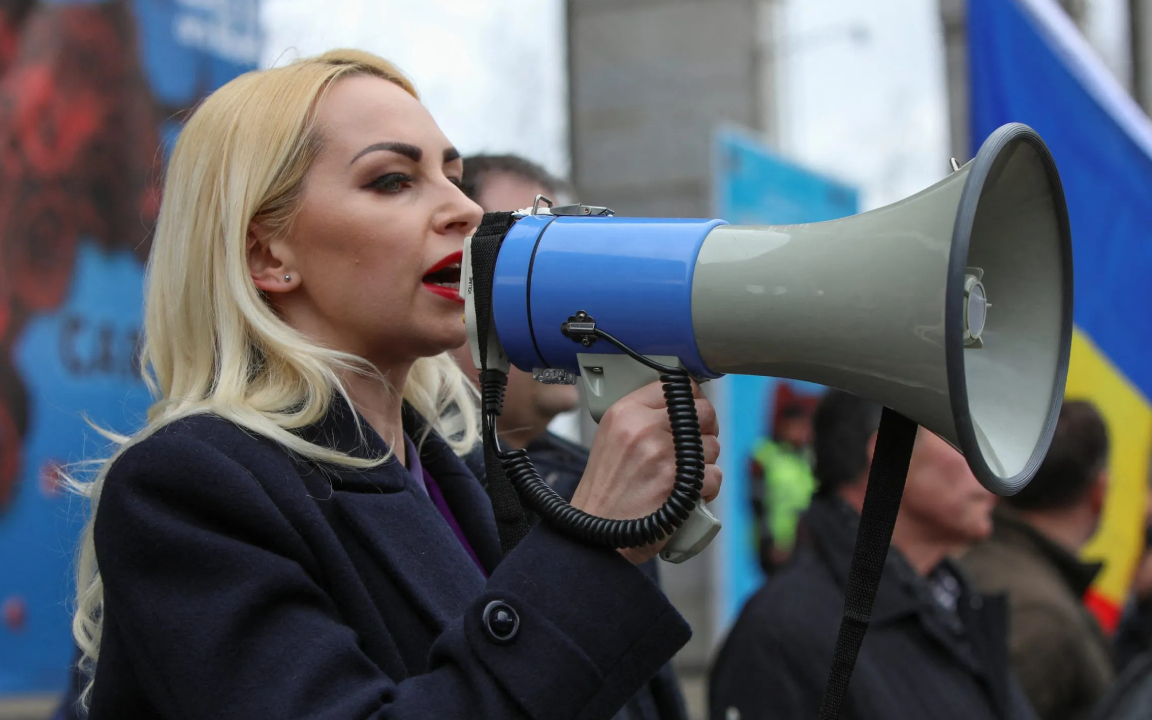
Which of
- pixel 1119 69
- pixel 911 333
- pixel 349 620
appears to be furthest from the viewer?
pixel 1119 69

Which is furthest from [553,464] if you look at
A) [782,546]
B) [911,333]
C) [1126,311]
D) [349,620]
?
[782,546]

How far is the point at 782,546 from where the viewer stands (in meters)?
5.39

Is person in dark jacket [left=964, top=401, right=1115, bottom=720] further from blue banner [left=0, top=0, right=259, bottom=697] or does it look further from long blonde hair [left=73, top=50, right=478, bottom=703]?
blue banner [left=0, top=0, right=259, bottom=697]

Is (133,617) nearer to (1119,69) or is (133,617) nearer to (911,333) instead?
(911,333)

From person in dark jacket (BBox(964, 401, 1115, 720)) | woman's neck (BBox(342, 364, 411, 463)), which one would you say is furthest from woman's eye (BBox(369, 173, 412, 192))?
person in dark jacket (BBox(964, 401, 1115, 720))

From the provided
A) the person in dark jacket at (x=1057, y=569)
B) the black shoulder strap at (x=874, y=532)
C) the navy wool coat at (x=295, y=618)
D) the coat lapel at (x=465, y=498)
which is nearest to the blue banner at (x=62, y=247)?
the coat lapel at (x=465, y=498)

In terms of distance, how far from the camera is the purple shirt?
5.99ft

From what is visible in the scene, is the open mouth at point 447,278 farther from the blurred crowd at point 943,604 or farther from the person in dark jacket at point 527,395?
the blurred crowd at point 943,604

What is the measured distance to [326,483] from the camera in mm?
1523

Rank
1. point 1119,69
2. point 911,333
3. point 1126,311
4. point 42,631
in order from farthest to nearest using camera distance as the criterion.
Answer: point 1119,69
point 1126,311
point 42,631
point 911,333

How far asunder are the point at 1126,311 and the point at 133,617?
144 inches

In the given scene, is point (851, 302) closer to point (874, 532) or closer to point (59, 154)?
point (874, 532)

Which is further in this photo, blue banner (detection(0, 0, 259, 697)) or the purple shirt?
blue banner (detection(0, 0, 259, 697))

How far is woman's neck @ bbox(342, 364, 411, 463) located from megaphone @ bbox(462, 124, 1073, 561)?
10.5 inches
